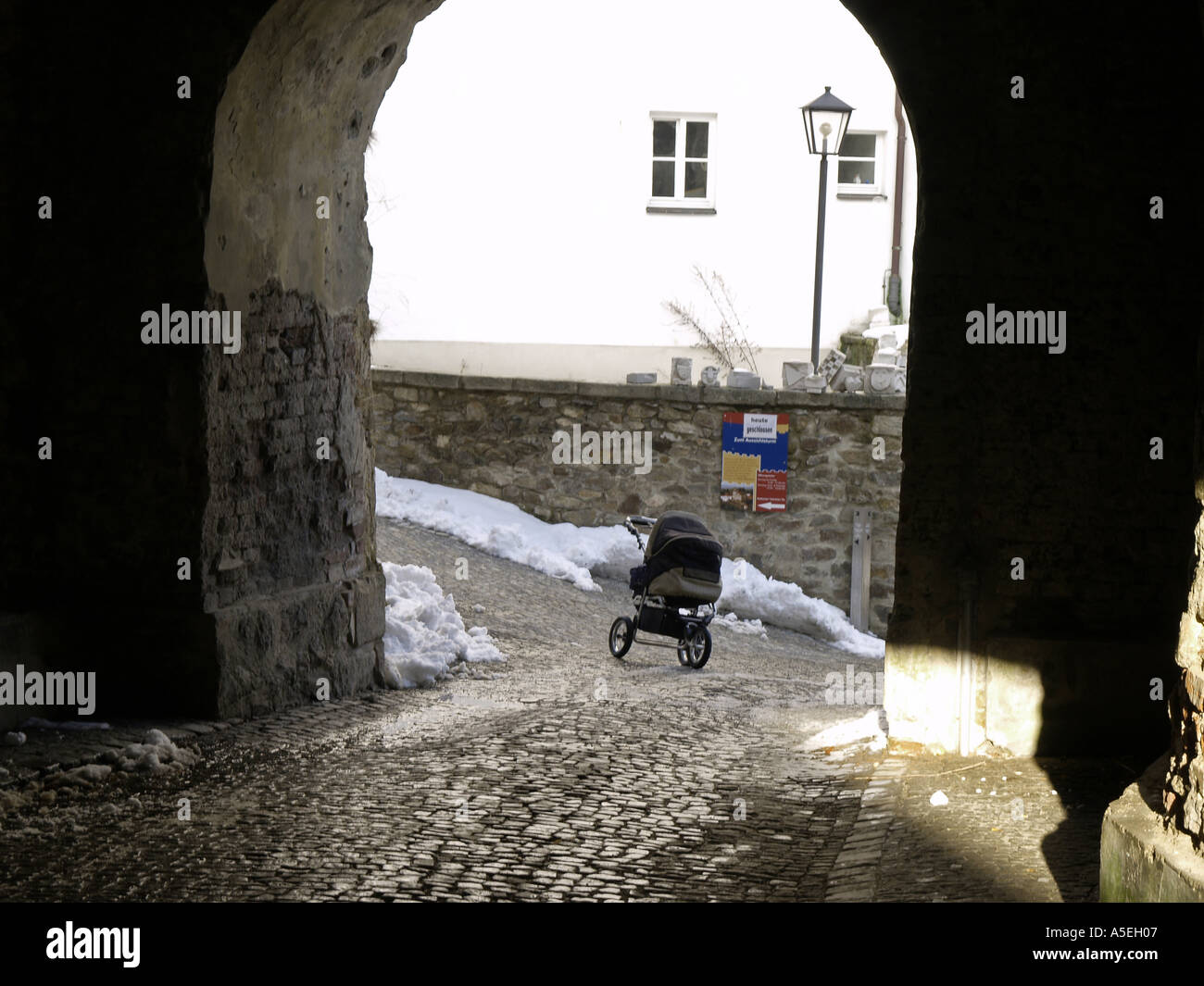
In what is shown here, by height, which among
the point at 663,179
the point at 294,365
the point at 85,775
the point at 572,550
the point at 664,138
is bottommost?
the point at 85,775

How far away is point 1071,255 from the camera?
246 inches

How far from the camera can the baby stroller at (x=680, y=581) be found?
10.7 meters

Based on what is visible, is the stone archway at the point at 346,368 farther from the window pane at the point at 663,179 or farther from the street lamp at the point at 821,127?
the window pane at the point at 663,179

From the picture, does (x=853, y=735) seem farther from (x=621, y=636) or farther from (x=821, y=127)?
(x=821, y=127)

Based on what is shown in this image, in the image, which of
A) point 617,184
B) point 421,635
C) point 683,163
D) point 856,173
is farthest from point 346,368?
point 856,173

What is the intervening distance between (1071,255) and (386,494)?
10149mm

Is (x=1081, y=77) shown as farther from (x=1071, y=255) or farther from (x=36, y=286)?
(x=36, y=286)

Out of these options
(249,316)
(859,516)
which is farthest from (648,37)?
(249,316)

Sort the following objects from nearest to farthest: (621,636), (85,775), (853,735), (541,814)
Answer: (541,814) → (85,775) → (853,735) → (621,636)

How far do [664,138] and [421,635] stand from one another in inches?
484

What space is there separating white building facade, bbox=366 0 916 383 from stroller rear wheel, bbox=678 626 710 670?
31.1 feet

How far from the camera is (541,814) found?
563 cm

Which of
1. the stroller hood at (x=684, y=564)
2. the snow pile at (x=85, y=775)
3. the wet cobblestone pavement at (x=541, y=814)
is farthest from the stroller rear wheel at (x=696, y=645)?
A: the snow pile at (x=85, y=775)
